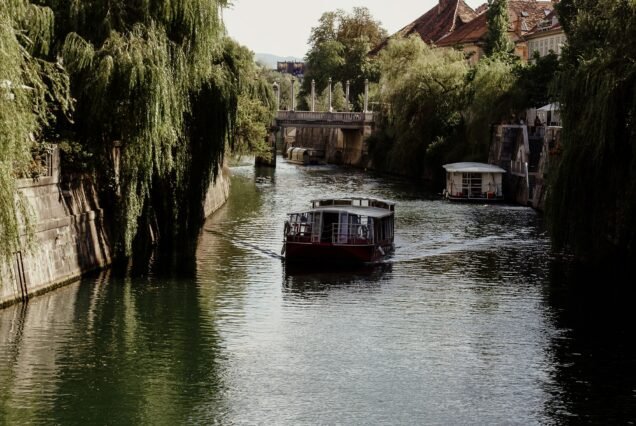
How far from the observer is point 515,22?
113 meters

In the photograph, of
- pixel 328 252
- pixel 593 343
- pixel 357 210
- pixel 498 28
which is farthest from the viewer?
pixel 498 28

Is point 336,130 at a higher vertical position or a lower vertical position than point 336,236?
higher

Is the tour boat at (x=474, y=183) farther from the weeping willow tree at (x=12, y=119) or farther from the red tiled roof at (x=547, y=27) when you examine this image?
the weeping willow tree at (x=12, y=119)

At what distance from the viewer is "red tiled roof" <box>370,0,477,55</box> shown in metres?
126

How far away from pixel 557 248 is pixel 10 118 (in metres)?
17.2

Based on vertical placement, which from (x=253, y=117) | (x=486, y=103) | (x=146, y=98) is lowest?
(x=253, y=117)

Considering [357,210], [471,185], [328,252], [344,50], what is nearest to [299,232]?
[328,252]

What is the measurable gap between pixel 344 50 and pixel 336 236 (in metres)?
92.4

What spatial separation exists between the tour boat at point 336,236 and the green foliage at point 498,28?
54493 mm

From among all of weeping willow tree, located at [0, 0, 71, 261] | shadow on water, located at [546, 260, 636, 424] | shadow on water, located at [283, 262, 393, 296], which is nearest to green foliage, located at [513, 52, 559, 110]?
shadow on water, located at [546, 260, 636, 424]

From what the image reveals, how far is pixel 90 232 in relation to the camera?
33.3 metres

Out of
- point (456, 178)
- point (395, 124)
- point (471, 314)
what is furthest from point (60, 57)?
point (395, 124)

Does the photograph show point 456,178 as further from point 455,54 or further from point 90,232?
point 90,232

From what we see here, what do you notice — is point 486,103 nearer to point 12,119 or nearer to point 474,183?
Answer: point 474,183
